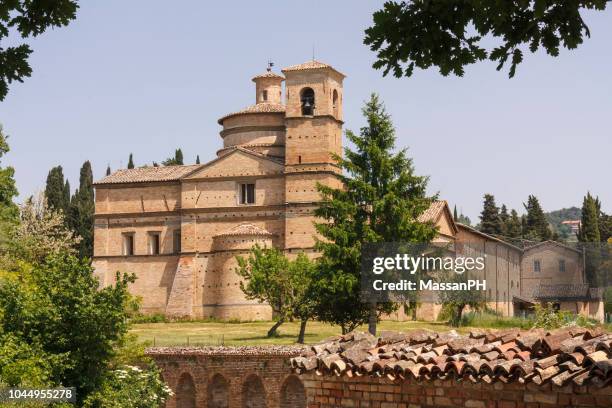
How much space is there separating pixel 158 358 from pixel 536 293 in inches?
846

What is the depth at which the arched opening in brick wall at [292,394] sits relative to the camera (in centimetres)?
3191

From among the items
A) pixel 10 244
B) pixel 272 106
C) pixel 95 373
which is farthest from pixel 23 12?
pixel 272 106

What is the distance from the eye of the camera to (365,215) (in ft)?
119

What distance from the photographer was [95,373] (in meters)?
22.0

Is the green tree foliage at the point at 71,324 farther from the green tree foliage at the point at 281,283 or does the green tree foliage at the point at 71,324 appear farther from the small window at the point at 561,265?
the small window at the point at 561,265

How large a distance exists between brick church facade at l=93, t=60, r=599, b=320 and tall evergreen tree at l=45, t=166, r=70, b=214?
11581 millimetres

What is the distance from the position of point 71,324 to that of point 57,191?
150 feet

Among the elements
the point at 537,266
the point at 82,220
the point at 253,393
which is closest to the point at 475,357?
the point at 253,393

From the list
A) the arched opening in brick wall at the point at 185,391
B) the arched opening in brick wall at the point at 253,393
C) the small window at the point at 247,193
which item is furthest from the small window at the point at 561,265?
the arched opening in brick wall at the point at 185,391

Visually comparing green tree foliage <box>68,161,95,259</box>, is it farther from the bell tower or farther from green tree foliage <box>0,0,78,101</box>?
green tree foliage <box>0,0,78,101</box>

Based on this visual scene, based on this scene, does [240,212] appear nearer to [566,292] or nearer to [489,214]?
[566,292]

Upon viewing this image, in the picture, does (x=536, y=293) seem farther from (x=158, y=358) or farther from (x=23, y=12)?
(x=23, y=12)

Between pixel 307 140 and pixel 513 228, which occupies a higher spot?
pixel 307 140

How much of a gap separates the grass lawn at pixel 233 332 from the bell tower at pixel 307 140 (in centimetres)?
611
